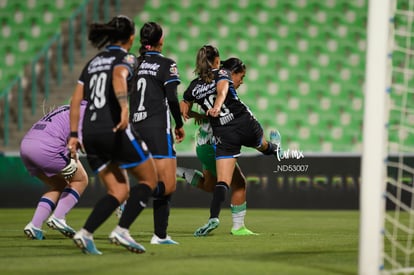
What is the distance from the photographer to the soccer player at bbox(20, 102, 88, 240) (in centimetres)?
770

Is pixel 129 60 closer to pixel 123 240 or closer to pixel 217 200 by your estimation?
pixel 123 240

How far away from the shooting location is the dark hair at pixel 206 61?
8148mm

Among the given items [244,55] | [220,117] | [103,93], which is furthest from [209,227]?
[244,55]

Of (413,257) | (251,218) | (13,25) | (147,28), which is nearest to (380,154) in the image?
(413,257)

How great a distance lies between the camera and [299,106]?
53.8 ft

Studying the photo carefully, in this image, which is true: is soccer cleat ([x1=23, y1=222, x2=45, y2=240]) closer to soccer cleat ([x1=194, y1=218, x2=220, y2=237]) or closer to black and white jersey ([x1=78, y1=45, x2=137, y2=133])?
soccer cleat ([x1=194, y1=218, x2=220, y2=237])

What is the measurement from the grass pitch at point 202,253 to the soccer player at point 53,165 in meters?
0.19

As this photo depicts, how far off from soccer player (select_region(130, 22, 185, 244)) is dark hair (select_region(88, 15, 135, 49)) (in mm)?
874

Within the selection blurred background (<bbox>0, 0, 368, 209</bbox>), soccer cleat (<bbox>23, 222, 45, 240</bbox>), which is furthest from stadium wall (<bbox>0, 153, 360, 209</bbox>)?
soccer cleat (<bbox>23, 222, 45, 240</bbox>)

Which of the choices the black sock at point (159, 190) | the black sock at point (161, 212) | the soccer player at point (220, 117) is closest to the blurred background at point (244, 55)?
the soccer player at point (220, 117)

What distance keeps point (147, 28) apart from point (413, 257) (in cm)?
289

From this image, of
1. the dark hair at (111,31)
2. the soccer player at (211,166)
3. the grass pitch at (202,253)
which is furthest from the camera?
the soccer player at (211,166)

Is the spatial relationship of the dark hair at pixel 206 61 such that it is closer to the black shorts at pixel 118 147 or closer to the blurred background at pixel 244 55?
the black shorts at pixel 118 147

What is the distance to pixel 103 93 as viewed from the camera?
5.96m
